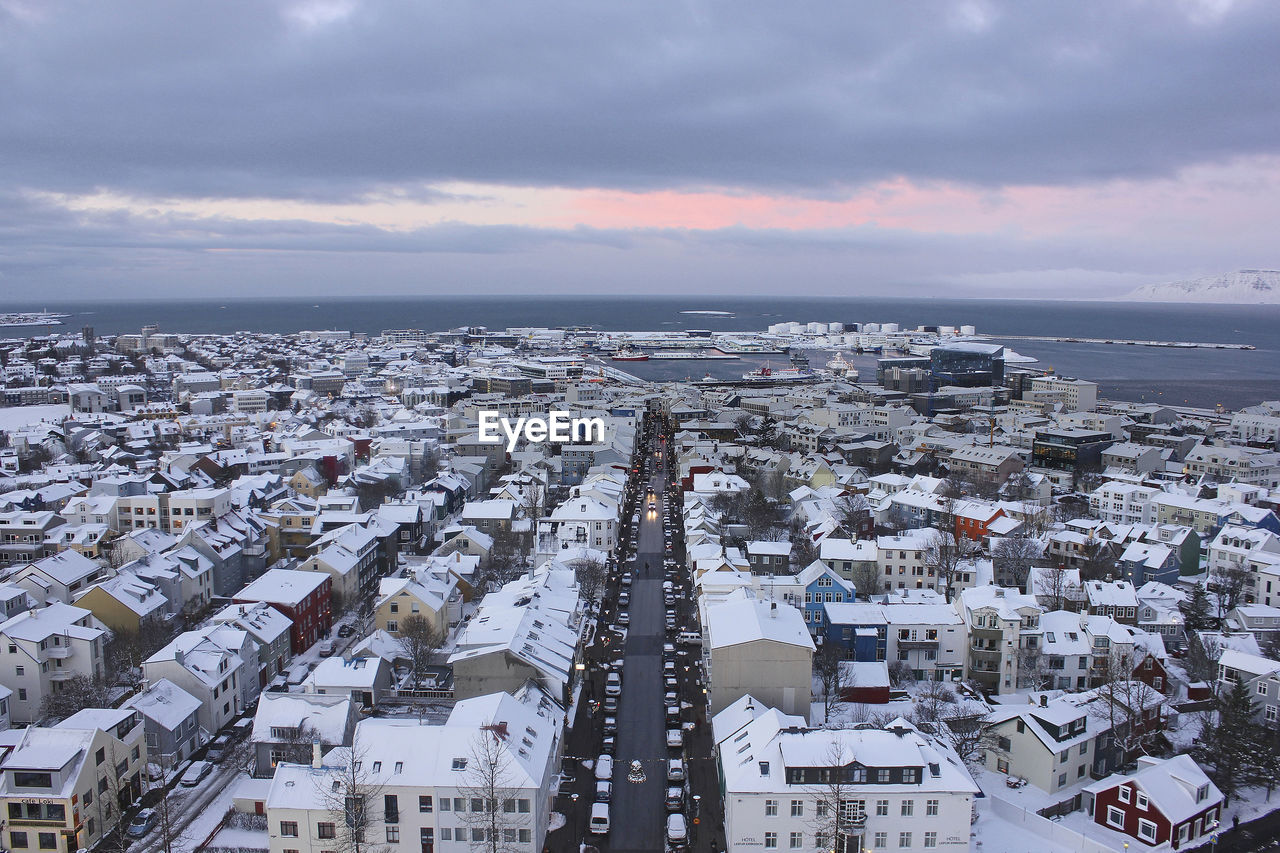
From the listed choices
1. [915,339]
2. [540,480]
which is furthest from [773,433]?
[915,339]

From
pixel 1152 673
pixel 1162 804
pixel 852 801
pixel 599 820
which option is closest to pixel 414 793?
pixel 599 820

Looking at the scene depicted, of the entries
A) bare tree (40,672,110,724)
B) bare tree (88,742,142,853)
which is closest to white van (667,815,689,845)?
bare tree (88,742,142,853)

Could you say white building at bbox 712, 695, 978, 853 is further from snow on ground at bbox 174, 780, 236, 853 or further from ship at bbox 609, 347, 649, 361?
ship at bbox 609, 347, 649, 361

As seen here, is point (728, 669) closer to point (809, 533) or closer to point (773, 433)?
point (809, 533)

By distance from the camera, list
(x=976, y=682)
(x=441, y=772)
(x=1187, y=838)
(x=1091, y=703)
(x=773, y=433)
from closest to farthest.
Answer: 1. (x=441, y=772)
2. (x=1187, y=838)
3. (x=1091, y=703)
4. (x=976, y=682)
5. (x=773, y=433)

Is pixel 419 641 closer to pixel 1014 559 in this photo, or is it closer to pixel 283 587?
pixel 283 587

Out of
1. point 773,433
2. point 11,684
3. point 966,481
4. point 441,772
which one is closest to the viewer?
point 441,772
